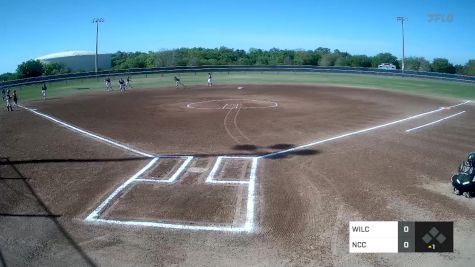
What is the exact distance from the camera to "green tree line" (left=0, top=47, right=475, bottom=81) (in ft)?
287

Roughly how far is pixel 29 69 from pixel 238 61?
5574 centimetres

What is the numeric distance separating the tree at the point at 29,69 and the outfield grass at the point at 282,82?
30.9m

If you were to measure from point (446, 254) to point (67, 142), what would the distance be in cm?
1837

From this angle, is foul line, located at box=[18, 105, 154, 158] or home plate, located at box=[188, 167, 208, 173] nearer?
home plate, located at box=[188, 167, 208, 173]

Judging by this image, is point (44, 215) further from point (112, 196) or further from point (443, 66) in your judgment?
point (443, 66)

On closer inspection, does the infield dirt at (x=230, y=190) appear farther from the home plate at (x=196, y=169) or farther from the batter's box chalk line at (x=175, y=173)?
the batter's box chalk line at (x=175, y=173)

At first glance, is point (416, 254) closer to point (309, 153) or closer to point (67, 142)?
point (309, 153)

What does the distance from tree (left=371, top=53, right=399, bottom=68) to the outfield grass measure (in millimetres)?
44170

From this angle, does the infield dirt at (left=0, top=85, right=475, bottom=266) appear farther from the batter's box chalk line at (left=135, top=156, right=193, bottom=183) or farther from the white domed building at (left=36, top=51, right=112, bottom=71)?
the white domed building at (left=36, top=51, right=112, bottom=71)

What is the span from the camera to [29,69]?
8369 centimetres

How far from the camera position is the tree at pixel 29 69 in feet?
270

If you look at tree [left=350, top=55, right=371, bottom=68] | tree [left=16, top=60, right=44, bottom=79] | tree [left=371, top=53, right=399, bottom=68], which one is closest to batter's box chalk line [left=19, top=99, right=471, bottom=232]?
tree [left=16, top=60, right=44, bottom=79]

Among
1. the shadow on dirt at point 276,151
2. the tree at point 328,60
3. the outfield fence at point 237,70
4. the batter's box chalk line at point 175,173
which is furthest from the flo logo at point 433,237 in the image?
the tree at point 328,60

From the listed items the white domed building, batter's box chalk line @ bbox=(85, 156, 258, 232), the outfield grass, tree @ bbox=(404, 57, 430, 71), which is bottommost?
batter's box chalk line @ bbox=(85, 156, 258, 232)
